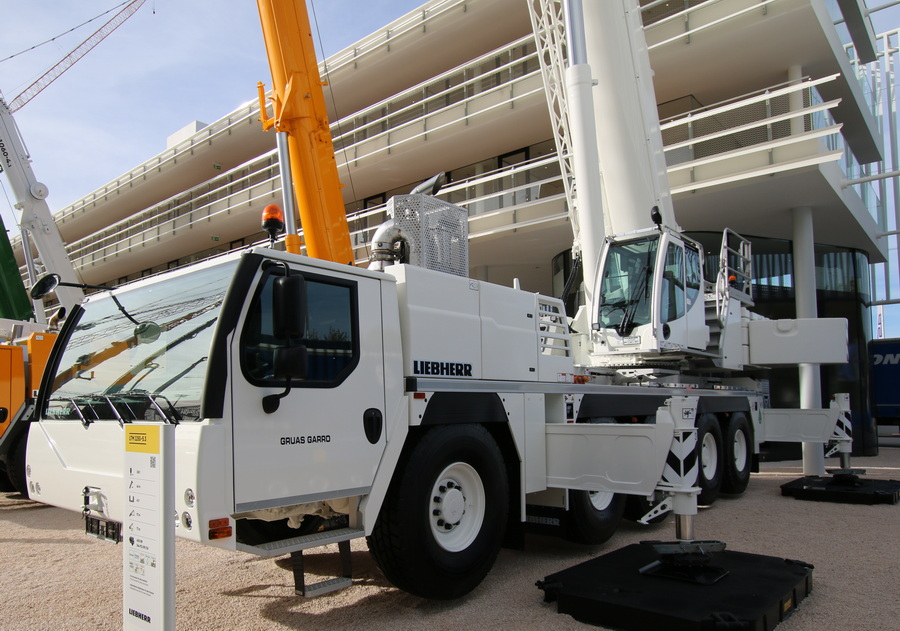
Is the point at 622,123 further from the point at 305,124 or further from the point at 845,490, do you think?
the point at 845,490

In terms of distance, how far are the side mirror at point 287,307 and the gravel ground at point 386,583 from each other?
208 cm

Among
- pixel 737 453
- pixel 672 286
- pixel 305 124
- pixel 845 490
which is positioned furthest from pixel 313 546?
pixel 845 490

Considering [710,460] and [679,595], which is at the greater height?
[710,460]

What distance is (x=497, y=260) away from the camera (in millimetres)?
19078

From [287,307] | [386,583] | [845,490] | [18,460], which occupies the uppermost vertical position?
[287,307]

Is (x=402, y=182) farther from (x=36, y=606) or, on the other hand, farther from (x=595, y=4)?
(x=36, y=606)

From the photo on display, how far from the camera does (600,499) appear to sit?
22.1ft

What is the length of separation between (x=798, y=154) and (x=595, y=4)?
489cm

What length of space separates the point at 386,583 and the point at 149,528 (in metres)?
2.38

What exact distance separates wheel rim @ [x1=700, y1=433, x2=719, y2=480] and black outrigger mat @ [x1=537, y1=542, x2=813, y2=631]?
3.40 m

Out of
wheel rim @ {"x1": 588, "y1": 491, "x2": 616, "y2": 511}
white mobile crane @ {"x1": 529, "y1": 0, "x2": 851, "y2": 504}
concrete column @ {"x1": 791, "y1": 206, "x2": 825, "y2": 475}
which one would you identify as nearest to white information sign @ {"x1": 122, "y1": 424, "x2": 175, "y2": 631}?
wheel rim @ {"x1": 588, "y1": 491, "x2": 616, "y2": 511}

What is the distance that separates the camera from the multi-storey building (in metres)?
12.8

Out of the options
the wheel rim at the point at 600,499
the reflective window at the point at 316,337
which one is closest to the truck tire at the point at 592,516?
the wheel rim at the point at 600,499

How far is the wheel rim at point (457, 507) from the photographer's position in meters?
4.73
